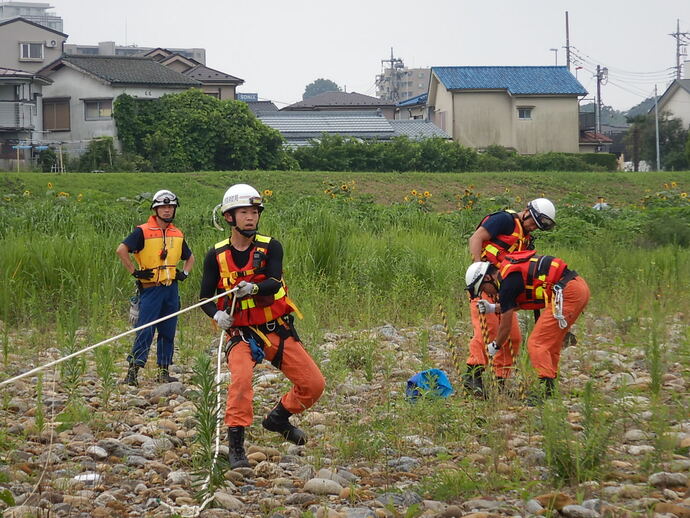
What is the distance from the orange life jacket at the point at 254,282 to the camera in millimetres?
7324

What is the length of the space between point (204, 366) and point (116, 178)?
1183 inches

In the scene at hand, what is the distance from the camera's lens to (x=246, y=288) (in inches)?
281

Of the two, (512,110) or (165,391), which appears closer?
(165,391)

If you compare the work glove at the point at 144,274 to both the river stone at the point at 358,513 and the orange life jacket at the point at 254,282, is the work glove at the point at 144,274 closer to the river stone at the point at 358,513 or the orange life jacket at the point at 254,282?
the orange life jacket at the point at 254,282

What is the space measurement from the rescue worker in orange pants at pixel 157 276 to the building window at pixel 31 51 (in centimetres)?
6610

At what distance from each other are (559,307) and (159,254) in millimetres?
4078

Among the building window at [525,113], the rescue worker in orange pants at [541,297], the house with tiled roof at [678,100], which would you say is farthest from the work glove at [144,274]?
the house with tiled roof at [678,100]

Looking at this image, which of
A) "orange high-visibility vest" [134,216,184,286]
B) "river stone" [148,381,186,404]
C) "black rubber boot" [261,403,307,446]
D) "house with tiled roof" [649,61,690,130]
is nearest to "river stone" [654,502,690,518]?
"black rubber boot" [261,403,307,446]

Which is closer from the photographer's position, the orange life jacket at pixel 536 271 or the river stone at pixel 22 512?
the river stone at pixel 22 512

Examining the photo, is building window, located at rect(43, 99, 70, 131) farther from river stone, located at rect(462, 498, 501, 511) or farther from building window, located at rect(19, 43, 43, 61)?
river stone, located at rect(462, 498, 501, 511)

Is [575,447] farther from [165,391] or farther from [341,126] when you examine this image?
[341,126]

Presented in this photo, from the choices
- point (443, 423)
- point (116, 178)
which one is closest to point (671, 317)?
→ point (443, 423)

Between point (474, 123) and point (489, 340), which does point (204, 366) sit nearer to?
point (489, 340)

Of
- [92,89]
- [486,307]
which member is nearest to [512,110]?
[92,89]
